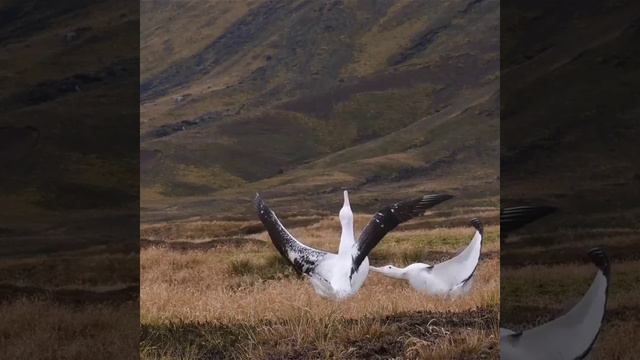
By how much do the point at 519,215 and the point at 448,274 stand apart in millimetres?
7150

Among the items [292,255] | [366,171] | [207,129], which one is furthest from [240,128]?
[292,255]

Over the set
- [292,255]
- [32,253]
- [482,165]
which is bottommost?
[482,165]

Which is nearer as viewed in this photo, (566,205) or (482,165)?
(566,205)

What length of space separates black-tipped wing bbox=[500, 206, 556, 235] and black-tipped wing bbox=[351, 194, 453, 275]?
5.26 metres

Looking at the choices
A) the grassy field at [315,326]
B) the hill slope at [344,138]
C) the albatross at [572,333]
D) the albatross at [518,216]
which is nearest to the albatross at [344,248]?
the grassy field at [315,326]

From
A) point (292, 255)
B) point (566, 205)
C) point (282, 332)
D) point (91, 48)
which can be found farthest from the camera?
point (292, 255)

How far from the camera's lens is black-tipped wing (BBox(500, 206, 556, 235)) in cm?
712

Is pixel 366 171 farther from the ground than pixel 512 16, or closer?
closer

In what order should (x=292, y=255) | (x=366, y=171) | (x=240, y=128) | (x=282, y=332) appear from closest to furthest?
(x=282, y=332) → (x=292, y=255) → (x=366, y=171) → (x=240, y=128)

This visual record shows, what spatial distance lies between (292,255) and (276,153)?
470ft

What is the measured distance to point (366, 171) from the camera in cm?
12938

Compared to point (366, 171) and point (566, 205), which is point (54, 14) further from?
point (366, 171)

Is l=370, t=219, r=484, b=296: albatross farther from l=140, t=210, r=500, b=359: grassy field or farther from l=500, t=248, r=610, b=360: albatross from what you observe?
l=500, t=248, r=610, b=360: albatross

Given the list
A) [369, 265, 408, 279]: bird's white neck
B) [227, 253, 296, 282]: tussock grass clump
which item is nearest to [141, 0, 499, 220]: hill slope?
[227, 253, 296, 282]: tussock grass clump
